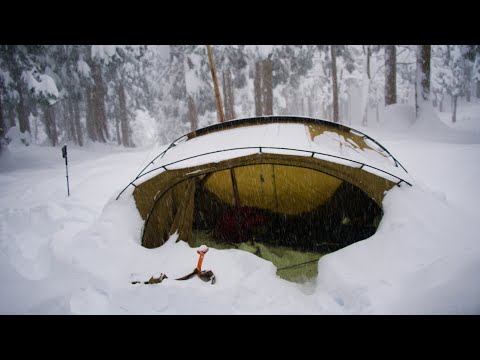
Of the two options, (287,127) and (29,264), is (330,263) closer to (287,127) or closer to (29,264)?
(287,127)

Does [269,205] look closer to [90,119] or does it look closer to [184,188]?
[184,188]

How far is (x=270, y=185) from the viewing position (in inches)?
195

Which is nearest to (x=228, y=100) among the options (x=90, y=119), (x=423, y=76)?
(x=90, y=119)

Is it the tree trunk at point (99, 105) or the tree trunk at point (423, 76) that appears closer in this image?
the tree trunk at point (423, 76)

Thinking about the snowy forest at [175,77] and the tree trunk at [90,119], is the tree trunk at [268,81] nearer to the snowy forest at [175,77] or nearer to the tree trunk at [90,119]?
the snowy forest at [175,77]

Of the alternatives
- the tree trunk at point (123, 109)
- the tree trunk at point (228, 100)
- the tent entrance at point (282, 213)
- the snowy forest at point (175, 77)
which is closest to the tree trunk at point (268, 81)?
the snowy forest at point (175, 77)

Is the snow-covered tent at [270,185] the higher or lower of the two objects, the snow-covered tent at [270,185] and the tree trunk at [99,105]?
the lower

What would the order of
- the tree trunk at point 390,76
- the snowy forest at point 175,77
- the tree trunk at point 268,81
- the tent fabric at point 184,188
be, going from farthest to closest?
the tree trunk at point 268,81
the snowy forest at point 175,77
the tree trunk at point 390,76
the tent fabric at point 184,188

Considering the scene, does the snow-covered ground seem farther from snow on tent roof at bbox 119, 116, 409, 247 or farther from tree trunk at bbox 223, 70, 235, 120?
tree trunk at bbox 223, 70, 235, 120

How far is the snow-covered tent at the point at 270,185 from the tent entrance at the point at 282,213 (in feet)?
0.06

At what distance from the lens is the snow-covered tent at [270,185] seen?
336 cm

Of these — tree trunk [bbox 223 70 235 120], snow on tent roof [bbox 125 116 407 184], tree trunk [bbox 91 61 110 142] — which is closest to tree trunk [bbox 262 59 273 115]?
tree trunk [bbox 223 70 235 120]

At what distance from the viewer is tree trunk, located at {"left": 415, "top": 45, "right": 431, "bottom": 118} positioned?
9.84 meters

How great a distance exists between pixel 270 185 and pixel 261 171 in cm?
32
